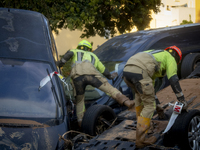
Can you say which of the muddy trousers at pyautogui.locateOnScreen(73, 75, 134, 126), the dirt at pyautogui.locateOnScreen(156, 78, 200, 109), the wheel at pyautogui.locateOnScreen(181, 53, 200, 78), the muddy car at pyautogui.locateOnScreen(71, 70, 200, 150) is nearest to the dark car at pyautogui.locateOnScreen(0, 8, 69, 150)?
the muddy car at pyautogui.locateOnScreen(71, 70, 200, 150)

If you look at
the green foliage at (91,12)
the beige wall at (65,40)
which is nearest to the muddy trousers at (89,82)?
the green foliage at (91,12)

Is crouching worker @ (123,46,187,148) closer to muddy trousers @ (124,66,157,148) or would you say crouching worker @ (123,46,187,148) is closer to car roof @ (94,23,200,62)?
muddy trousers @ (124,66,157,148)

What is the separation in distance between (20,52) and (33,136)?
56.7 inches

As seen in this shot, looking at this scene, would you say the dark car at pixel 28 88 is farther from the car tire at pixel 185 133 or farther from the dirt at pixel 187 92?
the dirt at pixel 187 92

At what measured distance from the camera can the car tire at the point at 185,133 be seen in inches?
113

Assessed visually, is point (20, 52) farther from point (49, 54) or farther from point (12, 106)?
point (12, 106)

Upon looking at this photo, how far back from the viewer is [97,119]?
3.53 m

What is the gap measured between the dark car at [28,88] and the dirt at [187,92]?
214cm

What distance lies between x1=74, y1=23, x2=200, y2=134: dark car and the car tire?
4.62 feet

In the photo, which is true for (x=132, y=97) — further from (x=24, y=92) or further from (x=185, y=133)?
(x=24, y=92)

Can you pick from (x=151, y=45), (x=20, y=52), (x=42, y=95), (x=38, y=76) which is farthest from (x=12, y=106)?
(x=151, y=45)

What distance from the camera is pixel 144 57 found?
3.35 m

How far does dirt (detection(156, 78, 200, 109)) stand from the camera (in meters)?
4.39

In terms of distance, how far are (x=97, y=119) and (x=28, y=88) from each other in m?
1.02
